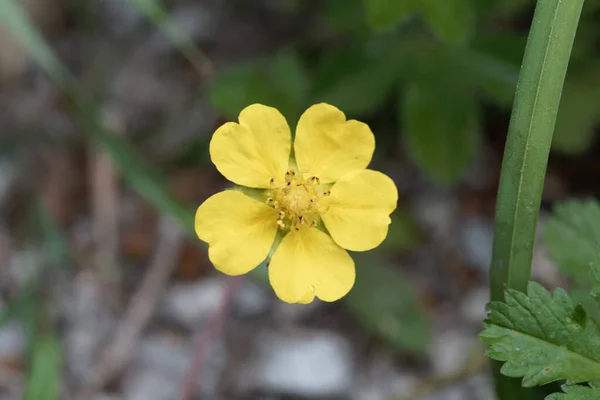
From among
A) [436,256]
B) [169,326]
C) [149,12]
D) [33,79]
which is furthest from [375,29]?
[33,79]

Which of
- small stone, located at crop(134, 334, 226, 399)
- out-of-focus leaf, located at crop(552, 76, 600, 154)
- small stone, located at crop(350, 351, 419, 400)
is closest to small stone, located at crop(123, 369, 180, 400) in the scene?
small stone, located at crop(134, 334, 226, 399)

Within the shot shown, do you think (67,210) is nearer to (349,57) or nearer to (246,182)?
(349,57)

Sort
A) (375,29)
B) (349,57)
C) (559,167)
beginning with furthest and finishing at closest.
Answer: (559,167) → (349,57) → (375,29)

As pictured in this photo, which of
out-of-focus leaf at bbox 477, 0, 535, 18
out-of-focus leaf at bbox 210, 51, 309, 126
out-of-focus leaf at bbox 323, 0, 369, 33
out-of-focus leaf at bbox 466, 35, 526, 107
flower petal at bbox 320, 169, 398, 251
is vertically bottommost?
flower petal at bbox 320, 169, 398, 251

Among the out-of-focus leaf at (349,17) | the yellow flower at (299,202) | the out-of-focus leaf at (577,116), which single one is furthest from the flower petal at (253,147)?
the out-of-focus leaf at (577,116)

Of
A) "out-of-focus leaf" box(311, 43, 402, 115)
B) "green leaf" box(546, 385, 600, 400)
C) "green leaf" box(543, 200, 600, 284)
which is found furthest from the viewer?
"out-of-focus leaf" box(311, 43, 402, 115)

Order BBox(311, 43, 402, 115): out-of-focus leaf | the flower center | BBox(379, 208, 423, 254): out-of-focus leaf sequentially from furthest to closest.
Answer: BBox(379, 208, 423, 254): out-of-focus leaf → BBox(311, 43, 402, 115): out-of-focus leaf → the flower center

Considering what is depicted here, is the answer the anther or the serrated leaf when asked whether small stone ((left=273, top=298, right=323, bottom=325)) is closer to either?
the anther

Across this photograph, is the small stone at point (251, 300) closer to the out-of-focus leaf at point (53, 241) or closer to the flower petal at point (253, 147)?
the out-of-focus leaf at point (53, 241)
